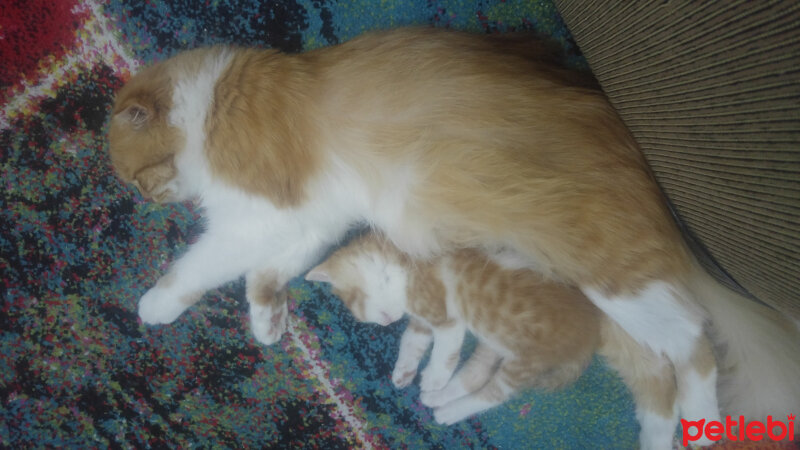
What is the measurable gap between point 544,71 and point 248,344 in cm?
121

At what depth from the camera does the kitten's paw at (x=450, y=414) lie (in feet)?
4.85

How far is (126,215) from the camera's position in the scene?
4.97 ft

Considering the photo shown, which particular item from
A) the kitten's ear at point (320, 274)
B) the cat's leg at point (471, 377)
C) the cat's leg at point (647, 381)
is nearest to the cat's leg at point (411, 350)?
the cat's leg at point (471, 377)

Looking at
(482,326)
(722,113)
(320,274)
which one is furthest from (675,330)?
(320,274)

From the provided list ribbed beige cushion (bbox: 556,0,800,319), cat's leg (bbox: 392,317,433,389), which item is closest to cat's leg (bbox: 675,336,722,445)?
ribbed beige cushion (bbox: 556,0,800,319)

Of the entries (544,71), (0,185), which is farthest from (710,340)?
(0,185)

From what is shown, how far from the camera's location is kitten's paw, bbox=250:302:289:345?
1466mm

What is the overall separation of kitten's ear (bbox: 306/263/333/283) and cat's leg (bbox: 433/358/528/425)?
1.76ft

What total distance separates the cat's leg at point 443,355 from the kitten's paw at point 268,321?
1.58ft

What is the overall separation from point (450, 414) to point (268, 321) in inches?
24.6

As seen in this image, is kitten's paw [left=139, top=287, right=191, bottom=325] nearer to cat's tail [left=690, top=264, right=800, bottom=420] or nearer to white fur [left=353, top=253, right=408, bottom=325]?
white fur [left=353, top=253, right=408, bottom=325]

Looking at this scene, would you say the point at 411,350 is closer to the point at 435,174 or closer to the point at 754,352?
the point at 435,174

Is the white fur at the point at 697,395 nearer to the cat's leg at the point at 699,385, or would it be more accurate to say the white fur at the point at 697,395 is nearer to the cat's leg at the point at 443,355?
the cat's leg at the point at 699,385

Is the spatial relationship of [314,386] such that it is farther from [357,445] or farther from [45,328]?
[45,328]
